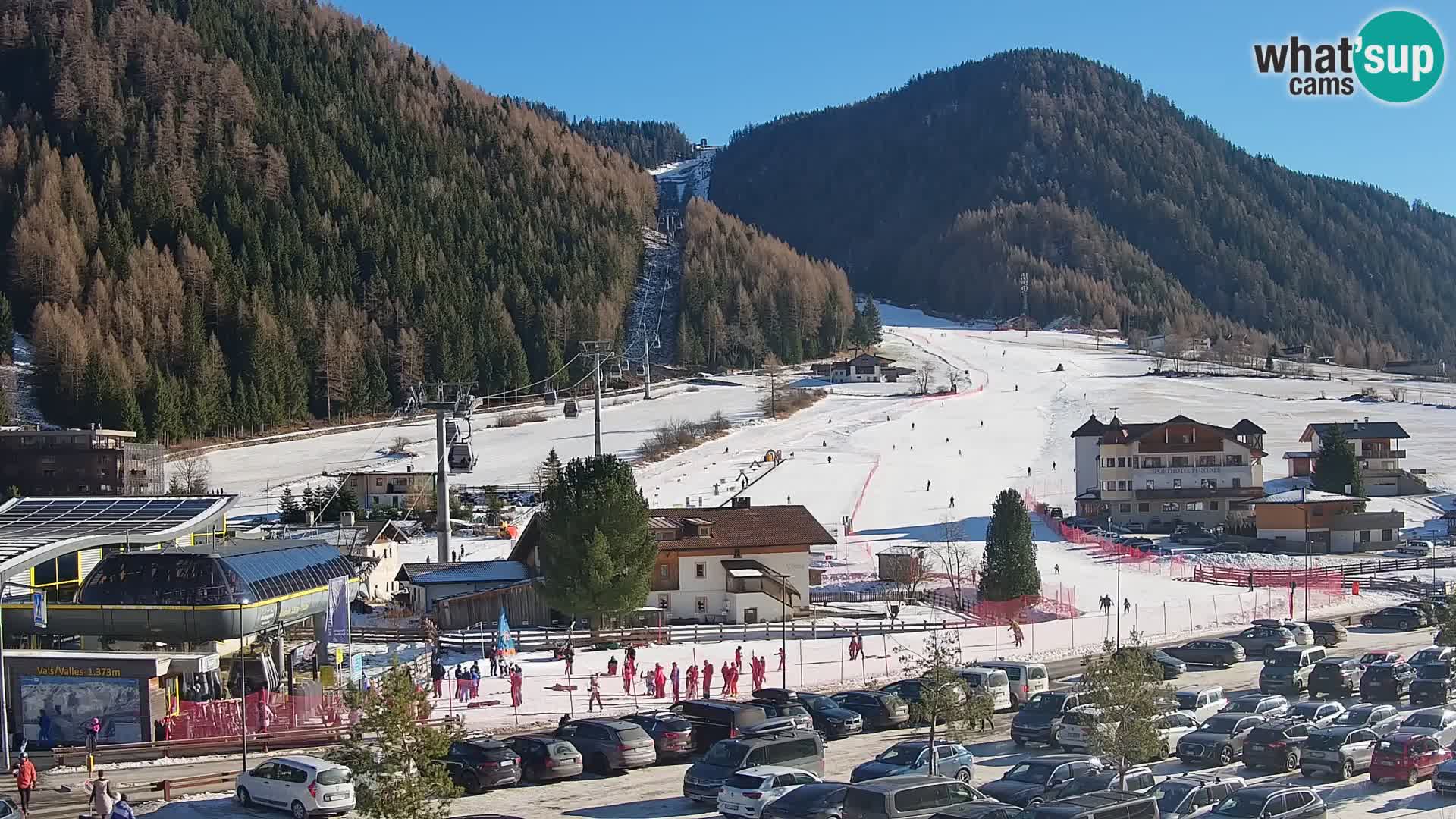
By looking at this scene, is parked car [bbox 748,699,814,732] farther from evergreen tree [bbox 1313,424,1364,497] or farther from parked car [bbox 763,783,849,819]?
evergreen tree [bbox 1313,424,1364,497]

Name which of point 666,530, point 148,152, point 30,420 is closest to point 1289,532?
point 666,530

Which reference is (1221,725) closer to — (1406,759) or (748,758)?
(1406,759)

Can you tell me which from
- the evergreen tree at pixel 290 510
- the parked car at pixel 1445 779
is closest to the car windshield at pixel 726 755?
the parked car at pixel 1445 779

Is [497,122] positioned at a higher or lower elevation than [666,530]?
higher

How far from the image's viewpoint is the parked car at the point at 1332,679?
31.0 m

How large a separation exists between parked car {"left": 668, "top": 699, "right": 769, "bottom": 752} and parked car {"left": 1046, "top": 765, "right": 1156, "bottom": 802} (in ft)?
22.0

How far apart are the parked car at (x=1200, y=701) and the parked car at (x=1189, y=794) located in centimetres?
718

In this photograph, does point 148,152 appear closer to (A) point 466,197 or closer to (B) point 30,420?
(A) point 466,197

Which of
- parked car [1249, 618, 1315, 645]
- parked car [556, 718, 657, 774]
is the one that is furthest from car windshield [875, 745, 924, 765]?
parked car [1249, 618, 1315, 645]

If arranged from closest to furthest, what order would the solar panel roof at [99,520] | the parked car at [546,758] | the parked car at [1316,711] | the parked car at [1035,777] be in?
the parked car at [1035,777] → the parked car at [546,758] → the parked car at [1316,711] → the solar panel roof at [99,520]

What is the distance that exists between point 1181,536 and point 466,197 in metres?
122

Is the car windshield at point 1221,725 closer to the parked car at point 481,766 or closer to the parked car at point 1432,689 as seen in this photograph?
the parked car at point 1432,689

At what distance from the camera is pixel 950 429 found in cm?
10694

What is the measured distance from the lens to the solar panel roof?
101 feet
